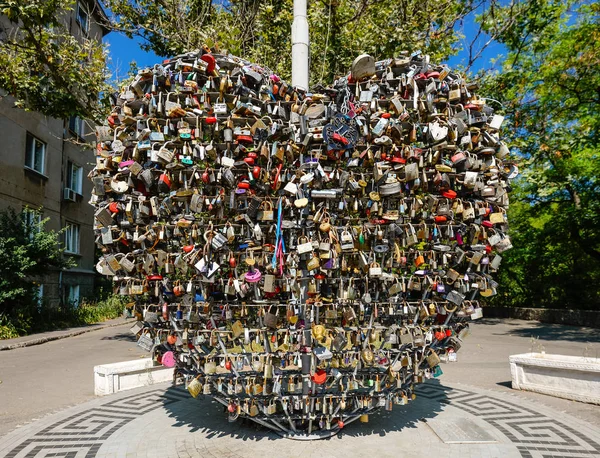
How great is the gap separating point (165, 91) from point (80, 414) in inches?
182

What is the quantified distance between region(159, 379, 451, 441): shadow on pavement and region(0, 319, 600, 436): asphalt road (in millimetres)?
1836

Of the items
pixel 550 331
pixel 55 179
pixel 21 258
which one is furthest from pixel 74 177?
pixel 550 331

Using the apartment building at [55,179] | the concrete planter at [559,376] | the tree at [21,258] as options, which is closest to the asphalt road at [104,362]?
the concrete planter at [559,376]

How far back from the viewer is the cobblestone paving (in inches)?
181

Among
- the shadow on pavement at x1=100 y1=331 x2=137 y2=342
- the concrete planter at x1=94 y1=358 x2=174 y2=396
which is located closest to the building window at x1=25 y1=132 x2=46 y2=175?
the shadow on pavement at x1=100 y1=331 x2=137 y2=342

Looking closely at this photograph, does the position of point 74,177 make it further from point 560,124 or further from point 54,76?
point 560,124

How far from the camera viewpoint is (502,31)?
13180 mm

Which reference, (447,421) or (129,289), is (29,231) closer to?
(129,289)

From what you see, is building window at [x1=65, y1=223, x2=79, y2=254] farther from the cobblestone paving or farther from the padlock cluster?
the padlock cluster

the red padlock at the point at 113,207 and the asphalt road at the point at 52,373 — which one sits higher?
the red padlock at the point at 113,207

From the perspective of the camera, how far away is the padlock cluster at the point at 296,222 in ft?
14.1

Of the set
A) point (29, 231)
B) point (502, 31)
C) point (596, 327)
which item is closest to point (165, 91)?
point (502, 31)

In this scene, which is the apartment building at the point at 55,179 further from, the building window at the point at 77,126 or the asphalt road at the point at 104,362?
the asphalt road at the point at 104,362

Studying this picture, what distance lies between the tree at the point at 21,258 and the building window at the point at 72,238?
6134mm
